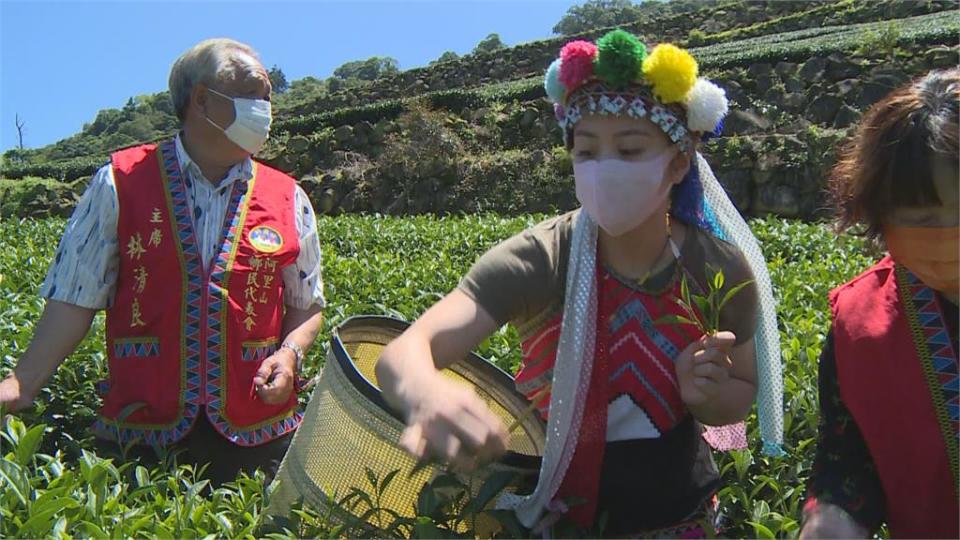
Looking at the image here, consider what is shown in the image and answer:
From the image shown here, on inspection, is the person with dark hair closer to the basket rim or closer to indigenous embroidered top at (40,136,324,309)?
the basket rim

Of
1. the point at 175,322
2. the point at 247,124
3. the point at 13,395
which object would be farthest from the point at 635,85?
the point at 13,395

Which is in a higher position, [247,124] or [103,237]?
[247,124]

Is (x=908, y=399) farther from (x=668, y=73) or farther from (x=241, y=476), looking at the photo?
(x=241, y=476)

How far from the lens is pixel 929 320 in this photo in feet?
4.95

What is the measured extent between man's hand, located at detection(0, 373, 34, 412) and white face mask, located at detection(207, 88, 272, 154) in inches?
32.6

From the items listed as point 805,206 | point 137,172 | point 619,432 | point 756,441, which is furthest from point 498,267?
point 805,206

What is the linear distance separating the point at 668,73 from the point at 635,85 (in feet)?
0.21

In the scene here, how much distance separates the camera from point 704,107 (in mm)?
1693

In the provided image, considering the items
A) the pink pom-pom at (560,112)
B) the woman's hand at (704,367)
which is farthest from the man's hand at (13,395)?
the woman's hand at (704,367)

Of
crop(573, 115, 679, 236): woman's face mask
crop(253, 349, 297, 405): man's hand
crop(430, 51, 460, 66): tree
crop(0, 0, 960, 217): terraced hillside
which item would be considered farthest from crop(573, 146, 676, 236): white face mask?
crop(430, 51, 460, 66): tree

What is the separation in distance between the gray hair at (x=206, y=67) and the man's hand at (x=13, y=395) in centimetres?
82

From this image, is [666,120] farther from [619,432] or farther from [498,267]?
[619,432]

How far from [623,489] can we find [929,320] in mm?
600

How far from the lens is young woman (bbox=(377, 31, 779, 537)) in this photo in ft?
5.28
